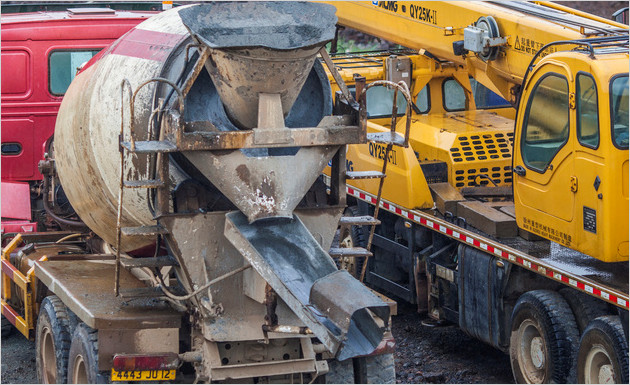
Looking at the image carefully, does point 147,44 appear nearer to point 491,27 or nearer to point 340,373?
point 340,373

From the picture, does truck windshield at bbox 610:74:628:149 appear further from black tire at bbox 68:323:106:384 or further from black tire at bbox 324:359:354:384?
black tire at bbox 68:323:106:384

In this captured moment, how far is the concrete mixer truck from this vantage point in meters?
7.10

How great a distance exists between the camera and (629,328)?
8.42 m

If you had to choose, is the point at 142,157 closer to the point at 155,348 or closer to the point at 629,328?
the point at 155,348

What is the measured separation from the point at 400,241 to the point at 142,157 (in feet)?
15.3

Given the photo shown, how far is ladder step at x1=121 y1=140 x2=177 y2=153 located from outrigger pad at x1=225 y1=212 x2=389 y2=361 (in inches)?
22.5

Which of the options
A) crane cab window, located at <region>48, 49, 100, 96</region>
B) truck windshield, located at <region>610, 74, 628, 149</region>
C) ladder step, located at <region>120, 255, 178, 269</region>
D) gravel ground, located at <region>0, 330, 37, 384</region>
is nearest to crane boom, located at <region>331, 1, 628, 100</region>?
truck windshield, located at <region>610, 74, 628, 149</region>

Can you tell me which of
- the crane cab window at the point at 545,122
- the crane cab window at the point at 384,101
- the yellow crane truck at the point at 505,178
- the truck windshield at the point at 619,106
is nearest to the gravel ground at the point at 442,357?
the yellow crane truck at the point at 505,178

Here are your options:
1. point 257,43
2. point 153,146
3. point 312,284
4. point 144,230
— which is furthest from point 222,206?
point 257,43

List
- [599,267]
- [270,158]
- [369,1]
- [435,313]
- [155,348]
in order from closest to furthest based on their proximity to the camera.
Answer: [270,158] → [155,348] → [599,267] → [435,313] → [369,1]

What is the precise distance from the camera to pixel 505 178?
11.7 metres

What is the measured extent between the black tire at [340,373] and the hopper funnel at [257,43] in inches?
75.4

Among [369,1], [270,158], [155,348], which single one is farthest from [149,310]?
[369,1]

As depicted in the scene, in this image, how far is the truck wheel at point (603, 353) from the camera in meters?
8.44
